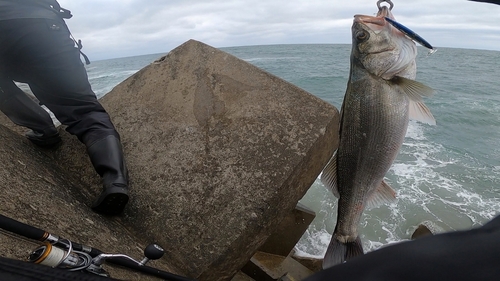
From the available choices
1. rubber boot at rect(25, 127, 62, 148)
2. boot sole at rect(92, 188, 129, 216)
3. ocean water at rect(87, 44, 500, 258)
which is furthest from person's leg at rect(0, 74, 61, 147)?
ocean water at rect(87, 44, 500, 258)

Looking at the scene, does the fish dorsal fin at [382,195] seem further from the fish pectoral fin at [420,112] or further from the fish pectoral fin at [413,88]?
the fish pectoral fin at [413,88]

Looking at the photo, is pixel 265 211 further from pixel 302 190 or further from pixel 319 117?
pixel 319 117

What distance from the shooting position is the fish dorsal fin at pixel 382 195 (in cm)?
230

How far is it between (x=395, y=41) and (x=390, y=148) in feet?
2.15

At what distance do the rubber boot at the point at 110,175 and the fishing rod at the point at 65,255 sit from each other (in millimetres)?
682

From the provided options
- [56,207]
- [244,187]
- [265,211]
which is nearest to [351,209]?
[265,211]

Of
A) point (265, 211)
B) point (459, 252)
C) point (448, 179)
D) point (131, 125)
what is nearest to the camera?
point (459, 252)

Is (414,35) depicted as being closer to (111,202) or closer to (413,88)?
(413,88)

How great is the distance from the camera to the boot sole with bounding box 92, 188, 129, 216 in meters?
2.41

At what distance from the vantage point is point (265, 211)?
2.58 m

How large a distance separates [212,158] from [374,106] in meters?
1.38

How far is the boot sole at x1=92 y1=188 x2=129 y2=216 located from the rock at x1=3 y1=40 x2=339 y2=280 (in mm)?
92

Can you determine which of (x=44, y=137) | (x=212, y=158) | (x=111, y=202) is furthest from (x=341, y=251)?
(x=44, y=137)

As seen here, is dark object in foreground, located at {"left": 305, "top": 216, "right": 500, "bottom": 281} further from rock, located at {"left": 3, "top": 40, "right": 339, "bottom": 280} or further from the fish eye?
rock, located at {"left": 3, "top": 40, "right": 339, "bottom": 280}
